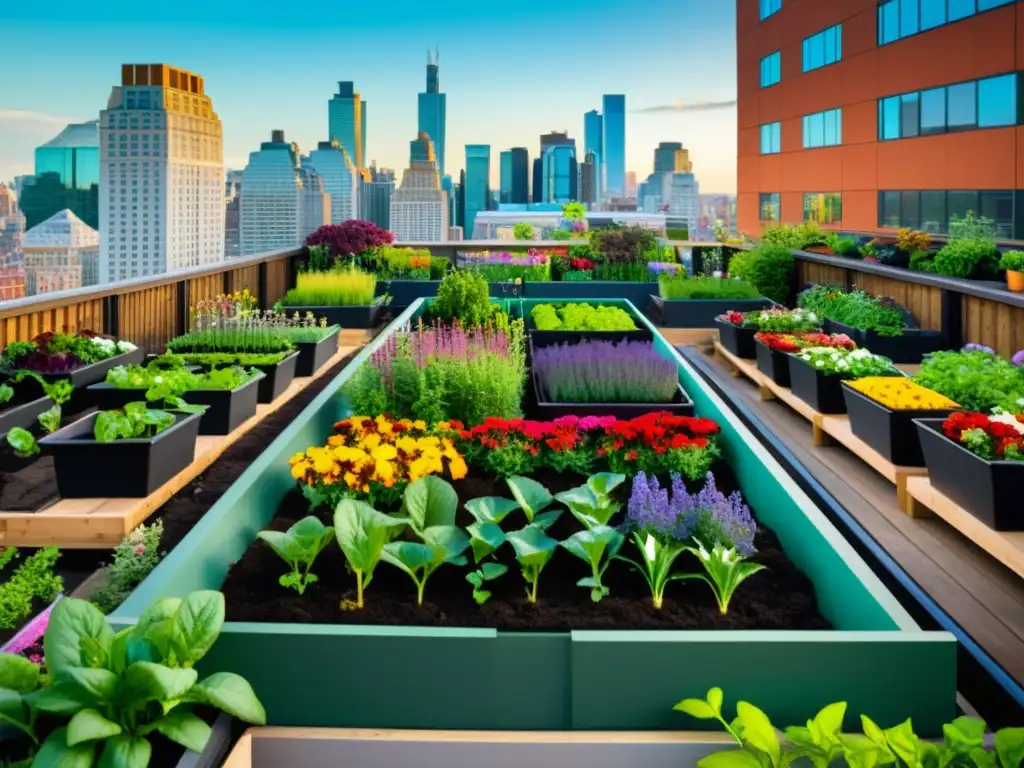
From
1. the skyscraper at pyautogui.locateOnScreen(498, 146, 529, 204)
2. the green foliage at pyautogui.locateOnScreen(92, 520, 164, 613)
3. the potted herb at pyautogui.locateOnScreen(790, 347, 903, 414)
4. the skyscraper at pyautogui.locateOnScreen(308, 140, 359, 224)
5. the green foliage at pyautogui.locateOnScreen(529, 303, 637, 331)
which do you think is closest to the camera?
the green foliage at pyautogui.locateOnScreen(92, 520, 164, 613)

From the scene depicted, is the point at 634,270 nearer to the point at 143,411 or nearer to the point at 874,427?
the point at 874,427

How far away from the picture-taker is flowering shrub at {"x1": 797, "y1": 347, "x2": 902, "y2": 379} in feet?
17.6

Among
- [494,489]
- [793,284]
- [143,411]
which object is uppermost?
[793,284]

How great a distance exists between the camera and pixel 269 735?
2.01 meters

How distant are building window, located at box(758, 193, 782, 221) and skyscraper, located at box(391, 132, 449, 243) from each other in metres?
31.6

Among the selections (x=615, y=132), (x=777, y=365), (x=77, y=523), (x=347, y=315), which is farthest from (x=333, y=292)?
(x=615, y=132)

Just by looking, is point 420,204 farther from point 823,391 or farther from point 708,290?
point 823,391

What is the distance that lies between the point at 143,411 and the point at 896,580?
2.89 m

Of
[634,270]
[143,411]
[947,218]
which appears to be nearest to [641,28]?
[947,218]

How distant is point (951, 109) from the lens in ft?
58.9

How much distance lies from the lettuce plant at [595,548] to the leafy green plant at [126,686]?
94cm

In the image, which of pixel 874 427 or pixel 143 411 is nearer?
pixel 143 411

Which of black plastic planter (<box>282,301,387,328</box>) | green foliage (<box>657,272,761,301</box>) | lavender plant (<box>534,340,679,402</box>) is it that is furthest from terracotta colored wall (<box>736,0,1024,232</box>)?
lavender plant (<box>534,340,679,402</box>)

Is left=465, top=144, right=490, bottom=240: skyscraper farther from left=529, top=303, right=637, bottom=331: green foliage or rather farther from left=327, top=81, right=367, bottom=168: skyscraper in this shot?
left=529, top=303, right=637, bottom=331: green foliage
